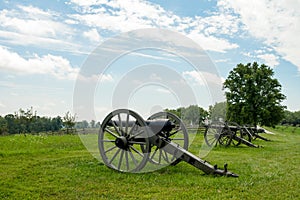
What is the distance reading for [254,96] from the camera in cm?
3353

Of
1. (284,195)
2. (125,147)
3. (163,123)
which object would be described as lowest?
(284,195)

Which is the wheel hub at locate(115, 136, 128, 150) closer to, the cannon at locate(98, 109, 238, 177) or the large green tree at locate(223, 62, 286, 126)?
the cannon at locate(98, 109, 238, 177)

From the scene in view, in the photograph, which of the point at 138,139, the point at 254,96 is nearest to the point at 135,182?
the point at 138,139

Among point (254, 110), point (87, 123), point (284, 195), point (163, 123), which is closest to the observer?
point (284, 195)

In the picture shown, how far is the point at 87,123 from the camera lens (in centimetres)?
977

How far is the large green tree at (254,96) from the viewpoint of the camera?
32.5 m

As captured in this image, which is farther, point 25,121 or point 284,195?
point 25,121

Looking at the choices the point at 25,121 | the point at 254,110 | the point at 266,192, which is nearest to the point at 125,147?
the point at 266,192

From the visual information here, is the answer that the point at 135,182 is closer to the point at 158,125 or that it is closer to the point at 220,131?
the point at 158,125

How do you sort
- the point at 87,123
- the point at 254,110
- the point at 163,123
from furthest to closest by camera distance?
the point at 254,110 → the point at 87,123 → the point at 163,123

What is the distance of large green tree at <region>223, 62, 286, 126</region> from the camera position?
107 feet

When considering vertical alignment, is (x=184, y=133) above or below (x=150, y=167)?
above

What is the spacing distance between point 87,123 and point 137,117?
8.07ft

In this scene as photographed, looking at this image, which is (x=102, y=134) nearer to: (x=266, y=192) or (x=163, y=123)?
(x=163, y=123)
